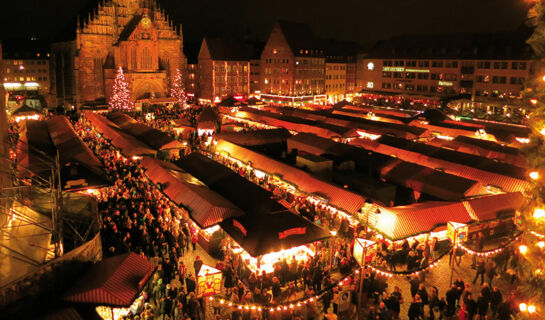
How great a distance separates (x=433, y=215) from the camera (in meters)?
14.6

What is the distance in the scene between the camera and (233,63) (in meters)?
65.5

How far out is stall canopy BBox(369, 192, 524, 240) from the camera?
46.1 feet

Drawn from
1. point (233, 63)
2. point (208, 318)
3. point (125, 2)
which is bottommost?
point (208, 318)

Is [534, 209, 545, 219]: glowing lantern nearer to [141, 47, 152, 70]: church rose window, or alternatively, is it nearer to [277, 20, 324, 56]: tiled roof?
[141, 47, 152, 70]: church rose window

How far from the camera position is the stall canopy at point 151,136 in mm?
26142

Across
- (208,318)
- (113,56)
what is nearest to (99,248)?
(208,318)

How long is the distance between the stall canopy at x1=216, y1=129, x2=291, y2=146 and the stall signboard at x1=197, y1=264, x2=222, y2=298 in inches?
720

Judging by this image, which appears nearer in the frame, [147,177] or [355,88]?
[147,177]

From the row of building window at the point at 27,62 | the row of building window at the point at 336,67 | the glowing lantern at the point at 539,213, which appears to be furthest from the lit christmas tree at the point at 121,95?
the glowing lantern at the point at 539,213

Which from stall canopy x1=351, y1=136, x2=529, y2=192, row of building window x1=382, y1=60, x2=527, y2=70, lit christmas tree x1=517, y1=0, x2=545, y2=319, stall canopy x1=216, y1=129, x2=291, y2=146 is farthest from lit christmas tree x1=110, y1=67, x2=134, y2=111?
lit christmas tree x1=517, y1=0, x2=545, y2=319

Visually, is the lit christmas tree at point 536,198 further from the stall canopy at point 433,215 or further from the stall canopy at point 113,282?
the stall canopy at point 113,282

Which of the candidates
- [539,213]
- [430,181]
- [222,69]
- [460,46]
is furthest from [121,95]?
[539,213]

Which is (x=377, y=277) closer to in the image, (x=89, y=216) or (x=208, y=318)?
(x=208, y=318)

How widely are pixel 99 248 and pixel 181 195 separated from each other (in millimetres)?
6077
